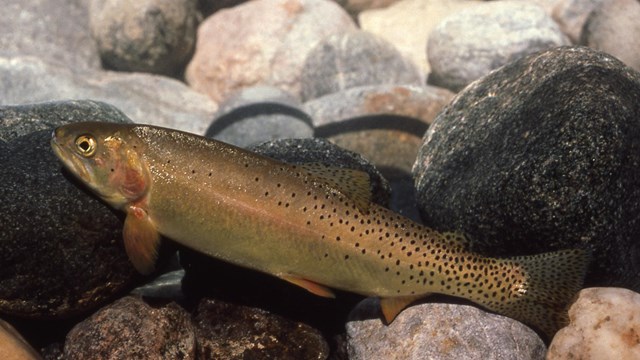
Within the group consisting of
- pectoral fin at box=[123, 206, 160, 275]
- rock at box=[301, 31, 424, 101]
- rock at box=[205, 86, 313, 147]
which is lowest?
rock at box=[205, 86, 313, 147]

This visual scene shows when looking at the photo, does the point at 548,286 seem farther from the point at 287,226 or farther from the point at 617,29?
the point at 617,29

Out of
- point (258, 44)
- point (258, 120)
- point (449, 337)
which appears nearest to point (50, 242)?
point (449, 337)

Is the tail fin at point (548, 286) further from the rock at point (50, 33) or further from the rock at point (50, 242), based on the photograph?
the rock at point (50, 33)

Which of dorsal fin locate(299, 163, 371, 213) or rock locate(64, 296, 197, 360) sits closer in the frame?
dorsal fin locate(299, 163, 371, 213)

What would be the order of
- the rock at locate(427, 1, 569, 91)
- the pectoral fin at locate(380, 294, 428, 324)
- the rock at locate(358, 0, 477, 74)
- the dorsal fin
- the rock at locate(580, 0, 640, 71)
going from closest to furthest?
1. the dorsal fin
2. the pectoral fin at locate(380, 294, 428, 324)
3. the rock at locate(580, 0, 640, 71)
4. the rock at locate(427, 1, 569, 91)
5. the rock at locate(358, 0, 477, 74)

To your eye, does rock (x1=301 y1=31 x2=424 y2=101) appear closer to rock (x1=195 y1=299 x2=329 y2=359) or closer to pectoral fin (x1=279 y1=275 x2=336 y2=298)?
rock (x1=195 y1=299 x2=329 y2=359)

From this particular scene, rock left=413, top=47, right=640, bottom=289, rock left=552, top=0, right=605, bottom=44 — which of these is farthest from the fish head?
rock left=552, top=0, right=605, bottom=44
